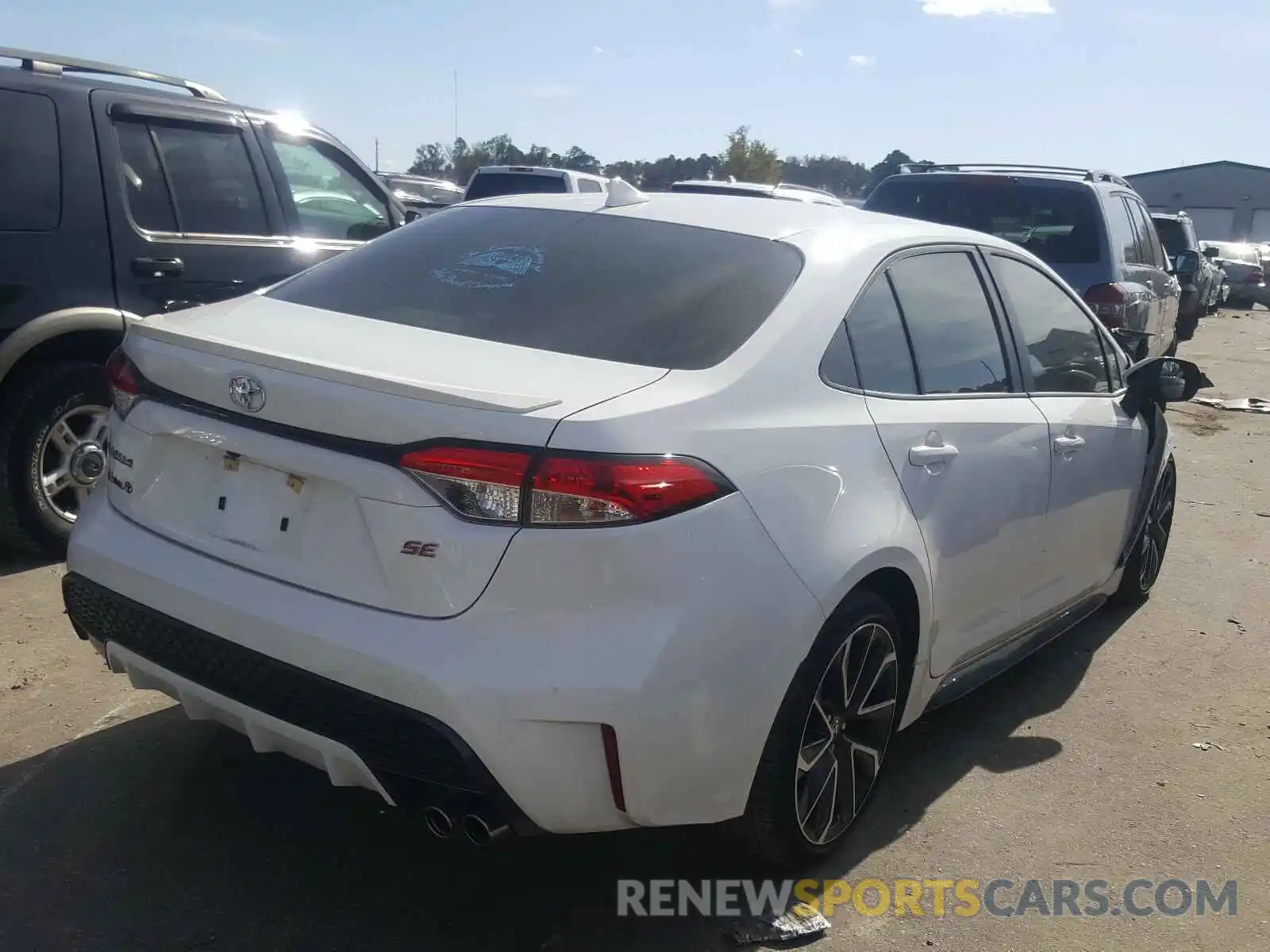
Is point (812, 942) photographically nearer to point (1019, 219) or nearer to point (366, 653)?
point (366, 653)

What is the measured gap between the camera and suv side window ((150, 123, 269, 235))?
579cm

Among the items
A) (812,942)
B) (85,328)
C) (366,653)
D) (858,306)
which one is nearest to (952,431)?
(858,306)

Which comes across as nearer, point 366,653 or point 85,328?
point 366,653

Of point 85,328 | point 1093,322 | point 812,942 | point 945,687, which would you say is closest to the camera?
point 812,942

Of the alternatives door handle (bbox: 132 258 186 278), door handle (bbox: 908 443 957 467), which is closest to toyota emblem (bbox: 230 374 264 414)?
door handle (bbox: 908 443 957 467)

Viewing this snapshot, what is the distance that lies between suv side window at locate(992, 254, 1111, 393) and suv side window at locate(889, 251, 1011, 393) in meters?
0.21

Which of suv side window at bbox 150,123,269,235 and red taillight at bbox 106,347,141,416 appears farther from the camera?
suv side window at bbox 150,123,269,235

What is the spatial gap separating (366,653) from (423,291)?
1.21 metres

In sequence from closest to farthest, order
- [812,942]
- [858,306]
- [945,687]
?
[812,942] → [858,306] → [945,687]

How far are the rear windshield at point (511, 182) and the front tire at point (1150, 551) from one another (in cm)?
1068

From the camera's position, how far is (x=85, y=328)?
5262 mm

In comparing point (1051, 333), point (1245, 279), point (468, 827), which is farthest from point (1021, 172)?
point (1245, 279)

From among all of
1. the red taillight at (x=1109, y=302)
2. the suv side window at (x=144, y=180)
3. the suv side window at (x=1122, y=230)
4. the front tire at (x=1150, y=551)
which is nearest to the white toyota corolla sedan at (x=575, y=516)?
the front tire at (x=1150, y=551)

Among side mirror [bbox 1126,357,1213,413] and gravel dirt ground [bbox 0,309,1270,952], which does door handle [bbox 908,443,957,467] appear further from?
side mirror [bbox 1126,357,1213,413]
